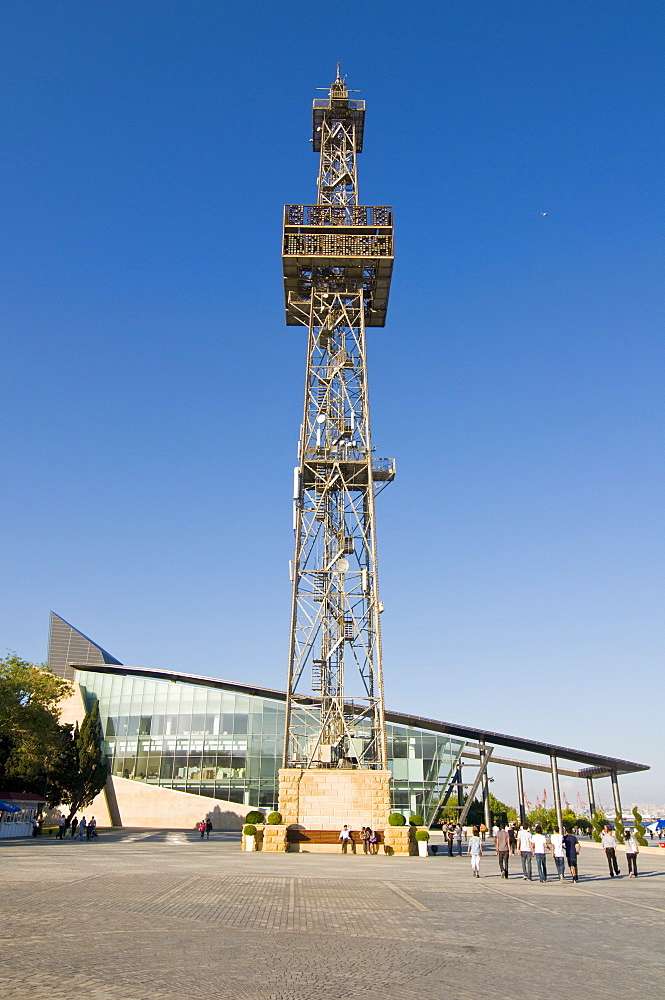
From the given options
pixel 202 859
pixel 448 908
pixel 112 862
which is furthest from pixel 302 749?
pixel 448 908

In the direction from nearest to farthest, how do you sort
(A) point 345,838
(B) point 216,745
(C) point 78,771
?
1. (A) point 345,838
2. (C) point 78,771
3. (B) point 216,745

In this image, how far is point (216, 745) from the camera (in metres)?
63.3

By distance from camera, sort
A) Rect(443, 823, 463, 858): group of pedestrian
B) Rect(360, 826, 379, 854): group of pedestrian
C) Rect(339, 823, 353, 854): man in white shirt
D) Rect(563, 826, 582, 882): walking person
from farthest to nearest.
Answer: Rect(443, 823, 463, 858): group of pedestrian
Rect(339, 823, 353, 854): man in white shirt
Rect(360, 826, 379, 854): group of pedestrian
Rect(563, 826, 582, 882): walking person

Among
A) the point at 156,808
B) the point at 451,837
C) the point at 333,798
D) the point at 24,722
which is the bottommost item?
the point at 451,837

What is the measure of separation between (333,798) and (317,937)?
2753 cm

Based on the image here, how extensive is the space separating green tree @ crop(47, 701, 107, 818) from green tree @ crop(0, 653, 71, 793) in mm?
3864

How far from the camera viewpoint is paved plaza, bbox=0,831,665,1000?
8.76 meters

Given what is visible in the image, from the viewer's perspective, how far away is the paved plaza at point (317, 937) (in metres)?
8.76

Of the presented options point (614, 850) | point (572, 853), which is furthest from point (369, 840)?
point (572, 853)

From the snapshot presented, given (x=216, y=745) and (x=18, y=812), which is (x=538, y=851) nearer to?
(x=18, y=812)

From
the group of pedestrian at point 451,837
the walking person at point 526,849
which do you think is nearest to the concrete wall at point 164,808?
the group of pedestrian at point 451,837

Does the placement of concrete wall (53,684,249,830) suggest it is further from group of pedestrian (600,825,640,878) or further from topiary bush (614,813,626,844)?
group of pedestrian (600,825,640,878)

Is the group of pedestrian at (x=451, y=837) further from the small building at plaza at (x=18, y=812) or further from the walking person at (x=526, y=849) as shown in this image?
the small building at plaza at (x=18, y=812)

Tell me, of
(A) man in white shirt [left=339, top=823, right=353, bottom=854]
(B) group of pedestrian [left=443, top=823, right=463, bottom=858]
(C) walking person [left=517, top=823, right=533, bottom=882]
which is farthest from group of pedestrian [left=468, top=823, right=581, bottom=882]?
(A) man in white shirt [left=339, top=823, right=353, bottom=854]
